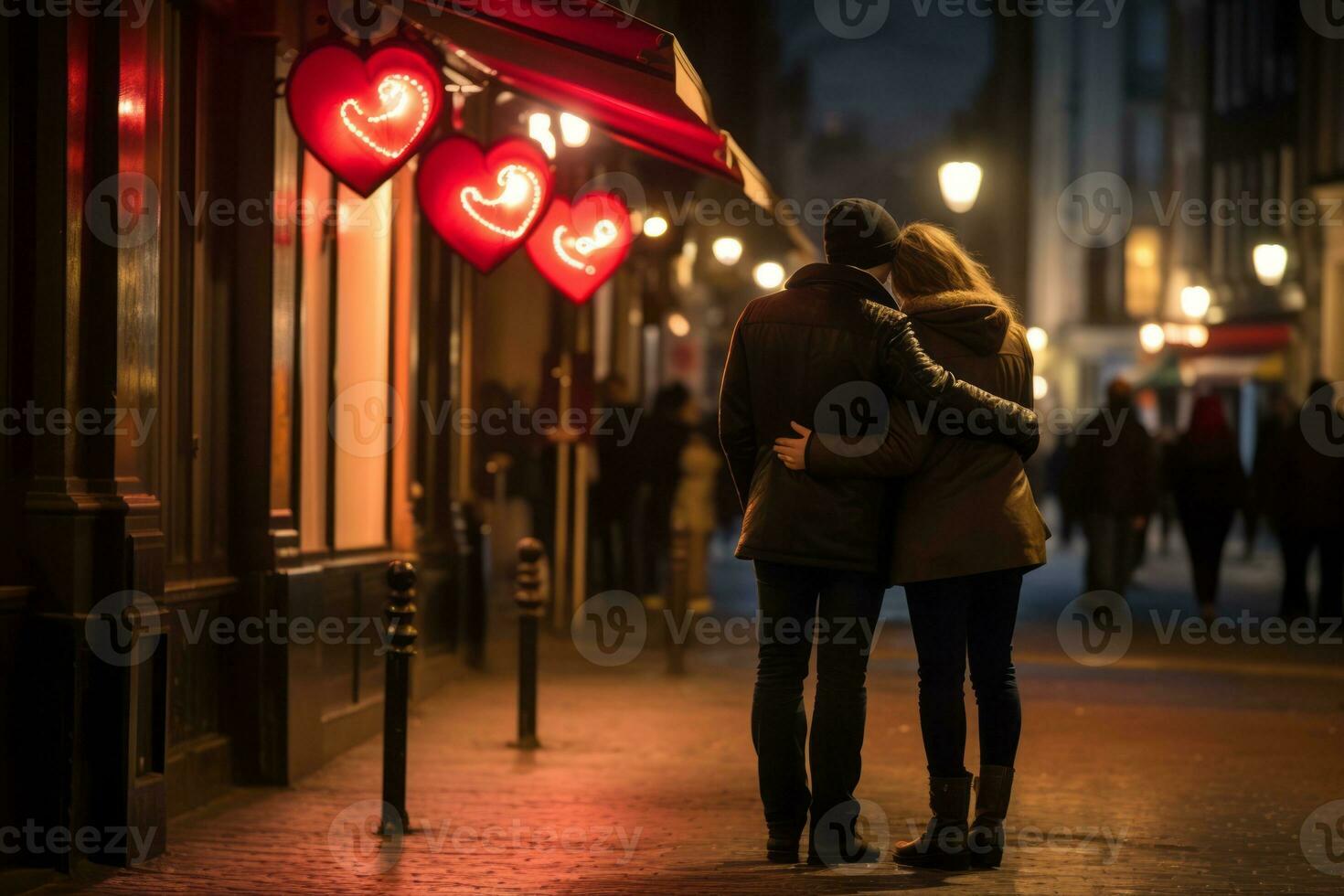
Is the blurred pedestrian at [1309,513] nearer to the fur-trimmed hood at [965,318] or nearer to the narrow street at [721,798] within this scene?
the narrow street at [721,798]

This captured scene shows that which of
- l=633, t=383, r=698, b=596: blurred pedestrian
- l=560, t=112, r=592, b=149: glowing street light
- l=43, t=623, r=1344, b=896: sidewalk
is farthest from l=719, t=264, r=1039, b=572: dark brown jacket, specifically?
l=633, t=383, r=698, b=596: blurred pedestrian

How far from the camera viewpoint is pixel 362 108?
797 cm

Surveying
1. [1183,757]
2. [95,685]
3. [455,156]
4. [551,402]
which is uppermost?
[455,156]

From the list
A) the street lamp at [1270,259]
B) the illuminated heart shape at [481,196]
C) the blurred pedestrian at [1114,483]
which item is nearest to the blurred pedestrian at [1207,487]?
the blurred pedestrian at [1114,483]

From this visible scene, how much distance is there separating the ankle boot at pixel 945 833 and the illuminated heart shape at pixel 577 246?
596cm

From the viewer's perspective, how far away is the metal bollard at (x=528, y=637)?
9.57 meters

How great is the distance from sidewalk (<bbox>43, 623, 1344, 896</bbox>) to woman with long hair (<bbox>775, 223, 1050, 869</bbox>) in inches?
10.9

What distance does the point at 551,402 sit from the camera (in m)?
14.9

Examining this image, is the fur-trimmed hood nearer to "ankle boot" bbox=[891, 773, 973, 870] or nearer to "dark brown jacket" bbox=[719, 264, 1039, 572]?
"dark brown jacket" bbox=[719, 264, 1039, 572]

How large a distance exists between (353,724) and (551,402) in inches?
221

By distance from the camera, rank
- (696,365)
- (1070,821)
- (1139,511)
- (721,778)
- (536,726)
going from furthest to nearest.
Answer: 1. (696,365)
2. (1139,511)
3. (536,726)
4. (721,778)
5. (1070,821)

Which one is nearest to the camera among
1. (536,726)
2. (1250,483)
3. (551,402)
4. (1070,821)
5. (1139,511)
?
(1070,821)

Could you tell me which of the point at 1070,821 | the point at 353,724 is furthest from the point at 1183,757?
the point at 353,724

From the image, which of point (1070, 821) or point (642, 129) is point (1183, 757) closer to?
point (1070, 821)
